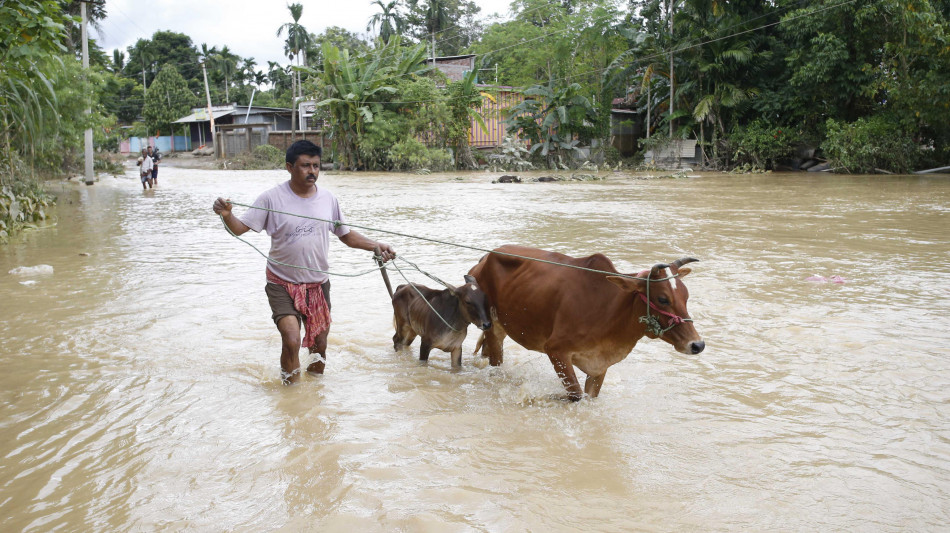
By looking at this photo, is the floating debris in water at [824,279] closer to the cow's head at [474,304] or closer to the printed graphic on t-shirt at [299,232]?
the cow's head at [474,304]

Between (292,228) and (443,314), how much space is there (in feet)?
4.05

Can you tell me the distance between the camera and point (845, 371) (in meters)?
5.12

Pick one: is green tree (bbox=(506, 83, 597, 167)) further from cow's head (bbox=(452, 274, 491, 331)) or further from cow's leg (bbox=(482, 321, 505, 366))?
cow's head (bbox=(452, 274, 491, 331))

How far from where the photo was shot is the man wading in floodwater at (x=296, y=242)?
4566 millimetres

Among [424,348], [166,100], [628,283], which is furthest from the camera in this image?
[166,100]

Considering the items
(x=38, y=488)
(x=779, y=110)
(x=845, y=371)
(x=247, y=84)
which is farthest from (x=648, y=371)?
(x=247, y=84)

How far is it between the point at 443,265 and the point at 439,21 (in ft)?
158

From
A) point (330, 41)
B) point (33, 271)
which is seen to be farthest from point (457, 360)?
point (330, 41)

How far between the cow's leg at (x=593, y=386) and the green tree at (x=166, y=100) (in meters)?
52.5

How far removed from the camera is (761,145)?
96.3ft

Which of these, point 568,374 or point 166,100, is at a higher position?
point 166,100

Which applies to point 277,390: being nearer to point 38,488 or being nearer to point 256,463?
point 256,463

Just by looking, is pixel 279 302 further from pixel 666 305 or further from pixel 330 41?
pixel 330 41

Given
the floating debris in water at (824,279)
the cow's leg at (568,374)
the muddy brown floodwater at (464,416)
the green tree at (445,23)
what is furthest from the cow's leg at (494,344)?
the green tree at (445,23)
